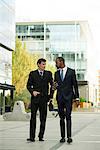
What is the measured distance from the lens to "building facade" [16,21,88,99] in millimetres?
104062

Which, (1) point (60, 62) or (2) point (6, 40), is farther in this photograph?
(2) point (6, 40)

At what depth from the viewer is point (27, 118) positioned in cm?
3028

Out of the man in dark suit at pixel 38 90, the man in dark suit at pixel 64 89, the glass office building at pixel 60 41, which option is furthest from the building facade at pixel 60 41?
the man in dark suit at pixel 64 89

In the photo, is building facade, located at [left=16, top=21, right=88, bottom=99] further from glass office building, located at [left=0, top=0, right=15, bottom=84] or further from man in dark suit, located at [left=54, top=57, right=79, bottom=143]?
man in dark suit, located at [left=54, top=57, right=79, bottom=143]

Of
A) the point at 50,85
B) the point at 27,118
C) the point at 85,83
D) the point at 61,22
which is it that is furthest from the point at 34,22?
the point at 50,85

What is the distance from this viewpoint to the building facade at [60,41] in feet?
341

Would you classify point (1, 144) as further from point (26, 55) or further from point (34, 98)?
point (26, 55)

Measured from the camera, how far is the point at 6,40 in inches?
2004

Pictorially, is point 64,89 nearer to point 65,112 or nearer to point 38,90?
point 65,112

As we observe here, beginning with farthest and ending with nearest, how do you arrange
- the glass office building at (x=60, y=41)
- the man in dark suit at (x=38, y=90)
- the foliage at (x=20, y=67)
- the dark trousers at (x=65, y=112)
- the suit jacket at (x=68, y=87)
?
the glass office building at (x=60, y=41), the foliage at (x=20, y=67), the man in dark suit at (x=38, y=90), the suit jacket at (x=68, y=87), the dark trousers at (x=65, y=112)

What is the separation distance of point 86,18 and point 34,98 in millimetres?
98114

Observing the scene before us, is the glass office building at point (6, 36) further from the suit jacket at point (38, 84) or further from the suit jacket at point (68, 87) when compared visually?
the suit jacket at point (68, 87)

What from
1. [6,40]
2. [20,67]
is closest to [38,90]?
[6,40]

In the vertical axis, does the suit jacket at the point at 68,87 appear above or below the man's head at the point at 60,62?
below
